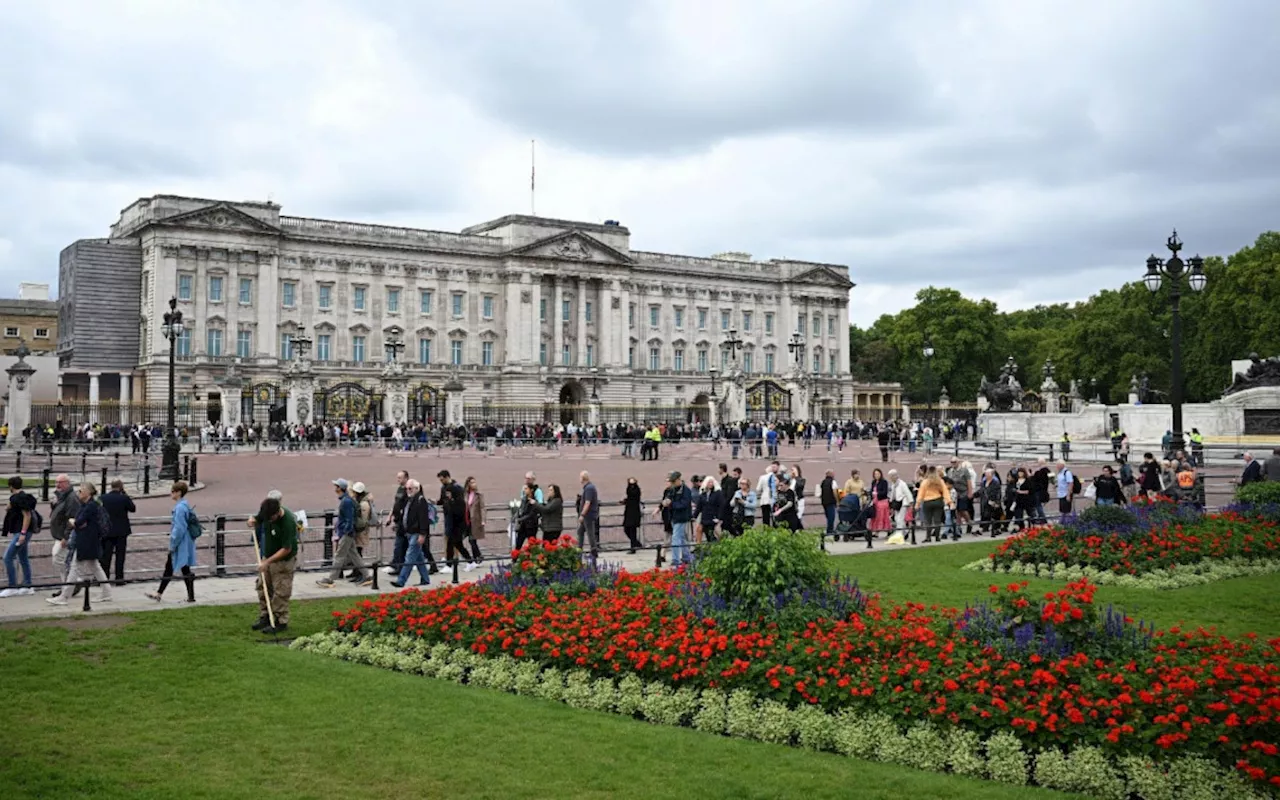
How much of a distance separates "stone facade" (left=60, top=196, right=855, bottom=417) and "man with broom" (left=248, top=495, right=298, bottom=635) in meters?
53.8

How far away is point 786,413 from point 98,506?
58365mm

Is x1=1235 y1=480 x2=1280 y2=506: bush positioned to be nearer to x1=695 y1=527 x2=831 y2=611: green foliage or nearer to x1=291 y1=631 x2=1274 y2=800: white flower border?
x1=695 y1=527 x2=831 y2=611: green foliage

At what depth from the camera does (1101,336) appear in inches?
3369

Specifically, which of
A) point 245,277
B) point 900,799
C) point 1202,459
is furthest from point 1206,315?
point 900,799

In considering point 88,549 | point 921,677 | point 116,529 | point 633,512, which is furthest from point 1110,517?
point 88,549

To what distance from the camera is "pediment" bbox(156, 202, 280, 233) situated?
7238 centimetres

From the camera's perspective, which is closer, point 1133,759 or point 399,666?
point 1133,759

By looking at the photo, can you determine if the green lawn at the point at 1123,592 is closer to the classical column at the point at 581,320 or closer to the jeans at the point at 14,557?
the jeans at the point at 14,557

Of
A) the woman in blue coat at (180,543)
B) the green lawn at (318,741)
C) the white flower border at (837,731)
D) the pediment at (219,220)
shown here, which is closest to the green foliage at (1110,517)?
the green lawn at (318,741)

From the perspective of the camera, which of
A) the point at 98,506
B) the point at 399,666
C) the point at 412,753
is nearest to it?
the point at 412,753

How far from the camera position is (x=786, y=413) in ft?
229

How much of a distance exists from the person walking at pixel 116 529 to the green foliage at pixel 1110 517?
1428 centimetres

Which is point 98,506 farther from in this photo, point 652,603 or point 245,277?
point 245,277

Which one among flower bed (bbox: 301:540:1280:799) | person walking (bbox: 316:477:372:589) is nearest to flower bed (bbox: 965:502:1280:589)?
flower bed (bbox: 301:540:1280:799)
